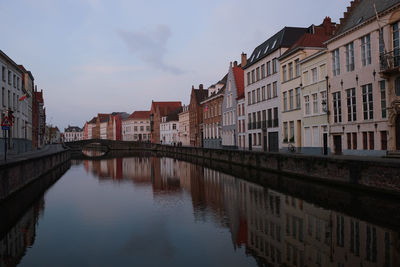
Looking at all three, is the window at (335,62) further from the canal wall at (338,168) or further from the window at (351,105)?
the canal wall at (338,168)

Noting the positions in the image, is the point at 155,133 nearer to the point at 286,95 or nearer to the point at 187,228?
the point at 286,95

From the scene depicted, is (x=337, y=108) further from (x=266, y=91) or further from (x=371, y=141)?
(x=266, y=91)

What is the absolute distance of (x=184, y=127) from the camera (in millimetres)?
83250

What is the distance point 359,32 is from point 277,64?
13.1 metres

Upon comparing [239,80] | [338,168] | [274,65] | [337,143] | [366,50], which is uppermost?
[239,80]

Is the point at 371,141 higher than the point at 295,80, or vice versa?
the point at 295,80

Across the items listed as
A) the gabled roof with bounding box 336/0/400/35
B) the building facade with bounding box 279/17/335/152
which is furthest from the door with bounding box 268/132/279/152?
the gabled roof with bounding box 336/0/400/35

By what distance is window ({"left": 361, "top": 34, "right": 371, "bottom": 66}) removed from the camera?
21938 millimetres

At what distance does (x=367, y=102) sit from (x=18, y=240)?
2022 cm

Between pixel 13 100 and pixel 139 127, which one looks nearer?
pixel 13 100

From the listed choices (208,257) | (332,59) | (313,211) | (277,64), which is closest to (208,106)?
(277,64)

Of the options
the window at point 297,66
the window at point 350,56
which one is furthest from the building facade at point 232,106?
the window at point 350,56

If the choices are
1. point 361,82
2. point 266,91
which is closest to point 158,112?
point 266,91

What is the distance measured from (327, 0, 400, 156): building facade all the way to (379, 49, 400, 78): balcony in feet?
0.24
